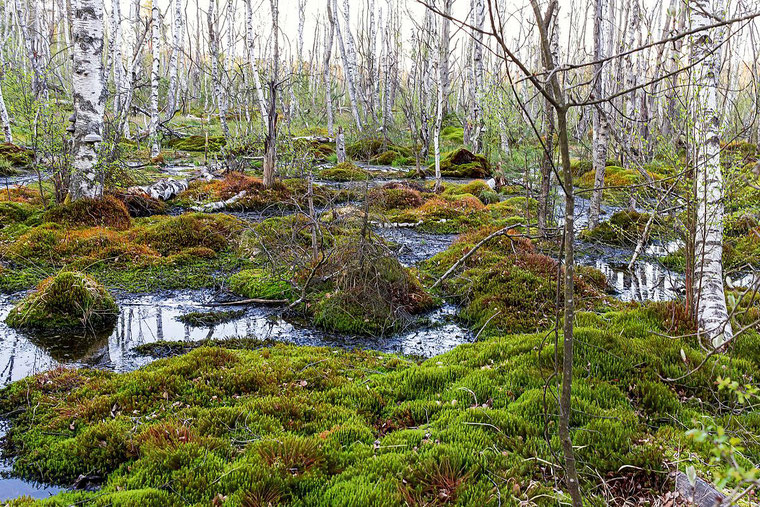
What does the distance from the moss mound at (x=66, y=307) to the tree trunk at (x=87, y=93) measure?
13.7 feet

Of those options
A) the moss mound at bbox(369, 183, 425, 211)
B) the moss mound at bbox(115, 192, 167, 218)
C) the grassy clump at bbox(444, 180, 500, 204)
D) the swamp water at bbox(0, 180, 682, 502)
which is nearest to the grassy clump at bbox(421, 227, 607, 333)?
the swamp water at bbox(0, 180, 682, 502)

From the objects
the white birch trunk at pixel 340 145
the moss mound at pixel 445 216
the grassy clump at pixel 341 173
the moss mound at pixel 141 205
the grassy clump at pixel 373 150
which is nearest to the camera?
the moss mound at pixel 141 205

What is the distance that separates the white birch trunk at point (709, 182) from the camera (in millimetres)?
5066

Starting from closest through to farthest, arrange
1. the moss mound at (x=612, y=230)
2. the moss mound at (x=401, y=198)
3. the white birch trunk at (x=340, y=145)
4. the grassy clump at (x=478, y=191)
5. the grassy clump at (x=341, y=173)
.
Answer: the moss mound at (x=612, y=230) → the moss mound at (x=401, y=198) → the grassy clump at (x=478, y=191) → the grassy clump at (x=341, y=173) → the white birch trunk at (x=340, y=145)

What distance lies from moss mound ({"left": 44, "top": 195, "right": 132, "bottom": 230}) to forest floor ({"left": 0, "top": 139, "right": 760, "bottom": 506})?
11 cm

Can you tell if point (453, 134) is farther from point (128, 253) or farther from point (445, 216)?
point (128, 253)

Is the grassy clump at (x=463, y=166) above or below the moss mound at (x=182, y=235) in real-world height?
above

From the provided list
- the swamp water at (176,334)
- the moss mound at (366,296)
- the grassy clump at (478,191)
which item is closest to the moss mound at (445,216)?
the grassy clump at (478,191)

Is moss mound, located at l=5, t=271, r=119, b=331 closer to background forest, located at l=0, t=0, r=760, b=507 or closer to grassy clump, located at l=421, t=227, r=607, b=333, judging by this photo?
background forest, located at l=0, t=0, r=760, b=507

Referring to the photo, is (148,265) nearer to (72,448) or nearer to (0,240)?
(0,240)

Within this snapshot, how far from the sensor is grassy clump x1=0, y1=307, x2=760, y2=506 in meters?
3.23

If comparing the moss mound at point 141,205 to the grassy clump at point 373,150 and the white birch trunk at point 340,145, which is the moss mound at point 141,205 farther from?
the grassy clump at point 373,150

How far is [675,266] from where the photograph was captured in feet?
32.6

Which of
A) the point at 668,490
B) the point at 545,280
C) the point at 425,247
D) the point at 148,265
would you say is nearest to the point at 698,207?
the point at 545,280
